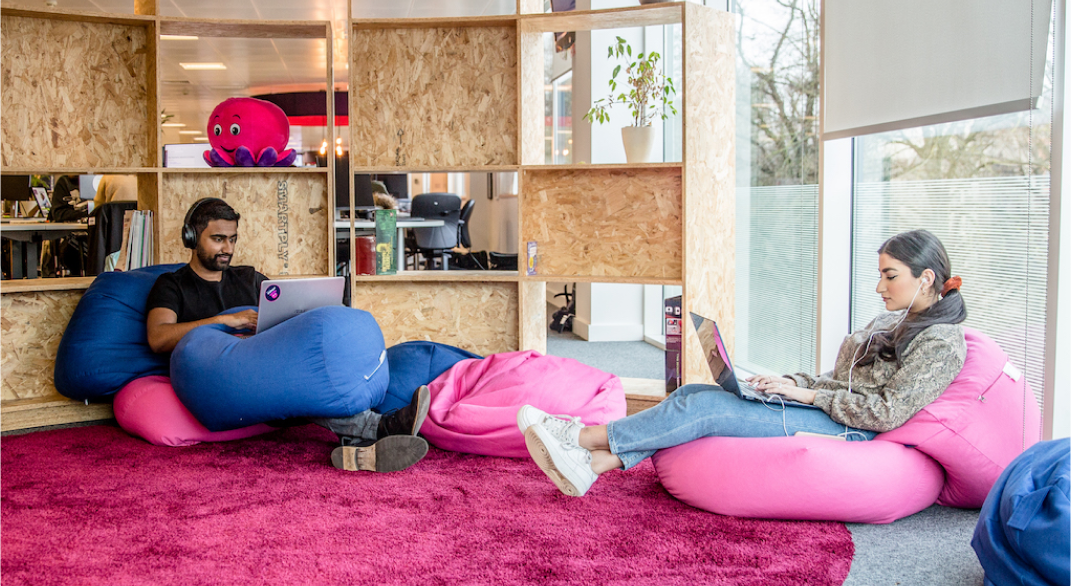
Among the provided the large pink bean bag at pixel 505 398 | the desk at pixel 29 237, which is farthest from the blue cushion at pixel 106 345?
the desk at pixel 29 237

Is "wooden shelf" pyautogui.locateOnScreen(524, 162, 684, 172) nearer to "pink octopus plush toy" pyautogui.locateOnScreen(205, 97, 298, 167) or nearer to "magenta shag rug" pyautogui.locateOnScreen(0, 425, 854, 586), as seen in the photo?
"pink octopus plush toy" pyautogui.locateOnScreen(205, 97, 298, 167)

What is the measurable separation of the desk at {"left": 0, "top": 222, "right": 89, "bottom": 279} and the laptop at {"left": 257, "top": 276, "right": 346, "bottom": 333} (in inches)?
136

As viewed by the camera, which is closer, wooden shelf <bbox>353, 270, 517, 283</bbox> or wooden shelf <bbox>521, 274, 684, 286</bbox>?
wooden shelf <bbox>521, 274, 684, 286</bbox>

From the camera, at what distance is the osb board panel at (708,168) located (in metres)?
3.56

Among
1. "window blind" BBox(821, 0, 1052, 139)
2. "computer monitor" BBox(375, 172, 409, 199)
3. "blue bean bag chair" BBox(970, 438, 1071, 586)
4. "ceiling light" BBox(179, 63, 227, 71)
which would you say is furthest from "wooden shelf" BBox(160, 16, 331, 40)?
"ceiling light" BBox(179, 63, 227, 71)

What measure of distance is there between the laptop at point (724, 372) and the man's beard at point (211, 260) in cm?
201

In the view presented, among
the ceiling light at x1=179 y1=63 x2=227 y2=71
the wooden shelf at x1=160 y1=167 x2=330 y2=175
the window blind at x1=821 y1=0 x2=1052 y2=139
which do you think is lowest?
the wooden shelf at x1=160 y1=167 x2=330 y2=175

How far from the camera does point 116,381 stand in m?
3.32

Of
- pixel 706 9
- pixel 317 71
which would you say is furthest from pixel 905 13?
pixel 317 71

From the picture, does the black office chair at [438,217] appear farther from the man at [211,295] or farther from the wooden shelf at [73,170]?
the man at [211,295]

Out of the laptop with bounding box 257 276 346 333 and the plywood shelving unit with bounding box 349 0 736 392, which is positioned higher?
the plywood shelving unit with bounding box 349 0 736 392

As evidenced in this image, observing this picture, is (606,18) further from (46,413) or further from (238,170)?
(46,413)

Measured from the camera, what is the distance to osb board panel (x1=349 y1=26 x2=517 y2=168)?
3.91m

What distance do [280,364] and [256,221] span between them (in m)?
1.43
